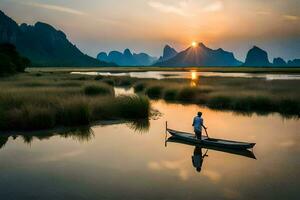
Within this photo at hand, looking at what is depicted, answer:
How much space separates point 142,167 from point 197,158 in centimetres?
320

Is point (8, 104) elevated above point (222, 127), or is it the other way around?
point (8, 104)

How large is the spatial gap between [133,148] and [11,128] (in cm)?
863

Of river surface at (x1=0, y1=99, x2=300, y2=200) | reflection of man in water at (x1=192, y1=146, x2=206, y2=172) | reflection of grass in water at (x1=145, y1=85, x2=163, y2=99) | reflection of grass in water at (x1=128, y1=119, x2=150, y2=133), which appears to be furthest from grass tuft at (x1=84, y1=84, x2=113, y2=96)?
reflection of man in water at (x1=192, y1=146, x2=206, y2=172)

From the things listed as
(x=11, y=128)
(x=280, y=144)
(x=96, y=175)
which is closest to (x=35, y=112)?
(x=11, y=128)

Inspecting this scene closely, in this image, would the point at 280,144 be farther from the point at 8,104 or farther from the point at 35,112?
the point at 8,104

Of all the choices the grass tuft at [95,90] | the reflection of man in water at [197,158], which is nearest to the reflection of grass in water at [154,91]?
the grass tuft at [95,90]

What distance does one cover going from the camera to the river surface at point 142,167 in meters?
12.7

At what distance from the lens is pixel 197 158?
17.6 m

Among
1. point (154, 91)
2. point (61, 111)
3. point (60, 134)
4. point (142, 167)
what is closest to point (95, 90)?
point (154, 91)

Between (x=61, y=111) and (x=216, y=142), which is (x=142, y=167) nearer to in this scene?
(x=216, y=142)

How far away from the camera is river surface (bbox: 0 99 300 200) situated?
12.7m

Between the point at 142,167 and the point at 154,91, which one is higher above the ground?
the point at 154,91

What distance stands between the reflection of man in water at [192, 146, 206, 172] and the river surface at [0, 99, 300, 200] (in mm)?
46

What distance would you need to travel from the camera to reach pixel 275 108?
34.4m
